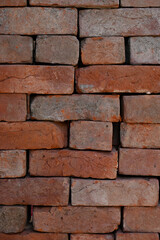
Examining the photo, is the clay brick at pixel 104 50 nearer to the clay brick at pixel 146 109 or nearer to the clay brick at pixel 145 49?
the clay brick at pixel 145 49

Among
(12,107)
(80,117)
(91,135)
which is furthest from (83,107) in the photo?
(12,107)

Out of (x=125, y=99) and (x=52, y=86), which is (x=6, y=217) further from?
(x=125, y=99)

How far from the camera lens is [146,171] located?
2660mm

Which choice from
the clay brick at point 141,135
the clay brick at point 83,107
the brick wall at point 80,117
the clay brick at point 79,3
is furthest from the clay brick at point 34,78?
the clay brick at point 141,135

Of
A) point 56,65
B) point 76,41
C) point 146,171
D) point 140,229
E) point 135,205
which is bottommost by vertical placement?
point 140,229

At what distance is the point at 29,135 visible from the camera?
2.64 metres

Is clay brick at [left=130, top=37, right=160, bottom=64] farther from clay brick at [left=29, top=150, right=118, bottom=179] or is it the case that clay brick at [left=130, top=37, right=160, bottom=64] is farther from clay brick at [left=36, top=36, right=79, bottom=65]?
clay brick at [left=29, top=150, right=118, bottom=179]

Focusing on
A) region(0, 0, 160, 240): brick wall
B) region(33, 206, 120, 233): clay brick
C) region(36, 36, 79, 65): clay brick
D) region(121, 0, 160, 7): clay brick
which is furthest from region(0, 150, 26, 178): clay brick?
region(121, 0, 160, 7): clay brick

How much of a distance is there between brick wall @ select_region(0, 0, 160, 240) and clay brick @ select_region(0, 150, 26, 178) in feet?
0.03

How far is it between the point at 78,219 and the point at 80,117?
108cm

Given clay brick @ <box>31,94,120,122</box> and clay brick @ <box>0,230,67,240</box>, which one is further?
clay brick @ <box>0,230,67,240</box>

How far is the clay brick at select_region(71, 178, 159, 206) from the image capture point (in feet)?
8.66

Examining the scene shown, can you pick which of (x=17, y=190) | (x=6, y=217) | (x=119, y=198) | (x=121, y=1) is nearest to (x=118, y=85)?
(x=121, y=1)

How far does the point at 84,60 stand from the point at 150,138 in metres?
1.06
